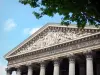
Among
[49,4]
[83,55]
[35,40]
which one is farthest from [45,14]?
[35,40]

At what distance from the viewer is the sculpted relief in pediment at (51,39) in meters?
32.0

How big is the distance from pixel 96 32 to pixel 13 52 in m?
16.3

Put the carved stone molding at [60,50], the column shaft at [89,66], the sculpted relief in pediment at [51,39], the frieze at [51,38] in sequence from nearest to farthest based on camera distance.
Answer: the column shaft at [89,66] < the carved stone molding at [60,50] < the frieze at [51,38] < the sculpted relief in pediment at [51,39]

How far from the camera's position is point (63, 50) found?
3231 cm

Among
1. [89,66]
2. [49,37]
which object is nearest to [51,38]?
[49,37]

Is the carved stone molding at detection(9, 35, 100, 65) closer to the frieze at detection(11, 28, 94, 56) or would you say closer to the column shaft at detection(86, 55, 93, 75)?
the frieze at detection(11, 28, 94, 56)

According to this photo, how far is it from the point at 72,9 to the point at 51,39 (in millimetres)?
22418

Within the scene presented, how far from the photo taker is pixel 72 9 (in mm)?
12234

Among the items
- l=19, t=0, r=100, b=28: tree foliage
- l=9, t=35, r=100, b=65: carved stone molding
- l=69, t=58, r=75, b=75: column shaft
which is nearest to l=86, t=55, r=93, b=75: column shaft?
l=9, t=35, r=100, b=65: carved stone molding

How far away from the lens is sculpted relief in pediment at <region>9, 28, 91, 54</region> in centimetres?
3200

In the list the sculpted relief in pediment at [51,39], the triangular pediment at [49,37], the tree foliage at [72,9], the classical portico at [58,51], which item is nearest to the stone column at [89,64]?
the classical portico at [58,51]

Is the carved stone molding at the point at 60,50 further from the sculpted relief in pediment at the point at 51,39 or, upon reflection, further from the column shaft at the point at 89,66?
the column shaft at the point at 89,66

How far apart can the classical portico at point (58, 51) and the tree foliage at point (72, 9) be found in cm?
1573

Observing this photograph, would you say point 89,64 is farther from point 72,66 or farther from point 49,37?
point 49,37
